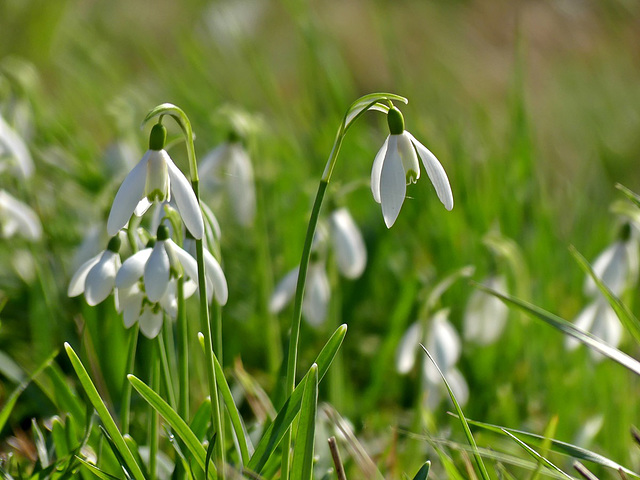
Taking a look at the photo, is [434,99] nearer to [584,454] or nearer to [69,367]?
[69,367]

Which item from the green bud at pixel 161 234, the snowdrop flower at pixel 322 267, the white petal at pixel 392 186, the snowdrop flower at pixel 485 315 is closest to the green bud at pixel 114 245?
the green bud at pixel 161 234

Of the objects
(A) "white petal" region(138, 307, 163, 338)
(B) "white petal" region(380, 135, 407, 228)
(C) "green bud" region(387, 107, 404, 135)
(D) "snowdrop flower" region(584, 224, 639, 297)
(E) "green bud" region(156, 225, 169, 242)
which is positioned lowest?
(D) "snowdrop flower" region(584, 224, 639, 297)

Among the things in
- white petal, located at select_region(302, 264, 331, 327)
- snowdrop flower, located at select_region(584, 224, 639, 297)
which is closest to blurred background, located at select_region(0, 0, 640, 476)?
snowdrop flower, located at select_region(584, 224, 639, 297)

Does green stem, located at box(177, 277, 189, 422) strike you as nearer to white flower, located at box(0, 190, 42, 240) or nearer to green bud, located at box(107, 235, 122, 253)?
green bud, located at box(107, 235, 122, 253)

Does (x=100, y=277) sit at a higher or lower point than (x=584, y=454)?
higher

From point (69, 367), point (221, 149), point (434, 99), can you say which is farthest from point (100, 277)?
point (434, 99)

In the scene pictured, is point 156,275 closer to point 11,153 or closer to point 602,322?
point 11,153

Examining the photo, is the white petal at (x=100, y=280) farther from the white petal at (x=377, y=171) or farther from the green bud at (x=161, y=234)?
the white petal at (x=377, y=171)
